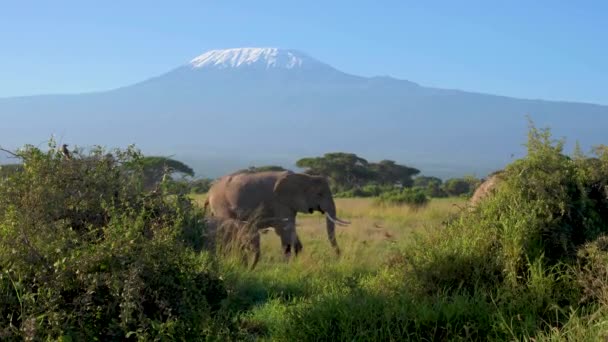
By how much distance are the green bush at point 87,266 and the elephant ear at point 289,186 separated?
295 inches

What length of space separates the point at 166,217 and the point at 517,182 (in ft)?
10.2

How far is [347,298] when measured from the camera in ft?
18.1

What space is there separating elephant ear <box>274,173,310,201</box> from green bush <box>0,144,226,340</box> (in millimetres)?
7492

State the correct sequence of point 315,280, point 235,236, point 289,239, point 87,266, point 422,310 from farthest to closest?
point 289,239, point 235,236, point 315,280, point 422,310, point 87,266

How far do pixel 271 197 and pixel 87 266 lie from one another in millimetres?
8358

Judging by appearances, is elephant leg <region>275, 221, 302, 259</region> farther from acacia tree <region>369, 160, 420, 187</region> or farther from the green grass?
acacia tree <region>369, 160, 420, 187</region>

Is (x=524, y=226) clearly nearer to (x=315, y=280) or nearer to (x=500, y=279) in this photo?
(x=500, y=279)

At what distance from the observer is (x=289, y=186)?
502 inches

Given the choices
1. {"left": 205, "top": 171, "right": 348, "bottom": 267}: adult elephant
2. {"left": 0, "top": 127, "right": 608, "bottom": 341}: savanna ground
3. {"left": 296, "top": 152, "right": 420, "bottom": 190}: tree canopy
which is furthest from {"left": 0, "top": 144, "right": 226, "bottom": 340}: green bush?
{"left": 296, "top": 152, "right": 420, "bottom": 190}: tree canopy

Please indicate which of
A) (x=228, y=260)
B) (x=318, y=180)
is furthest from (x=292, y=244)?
(x=228, y=260)

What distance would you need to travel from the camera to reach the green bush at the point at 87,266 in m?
4.27

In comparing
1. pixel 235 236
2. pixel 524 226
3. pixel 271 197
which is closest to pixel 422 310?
pixel 524 226

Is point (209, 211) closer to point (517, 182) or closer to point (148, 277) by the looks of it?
point (517, 182)

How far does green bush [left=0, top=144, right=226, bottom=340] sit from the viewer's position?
427cm
